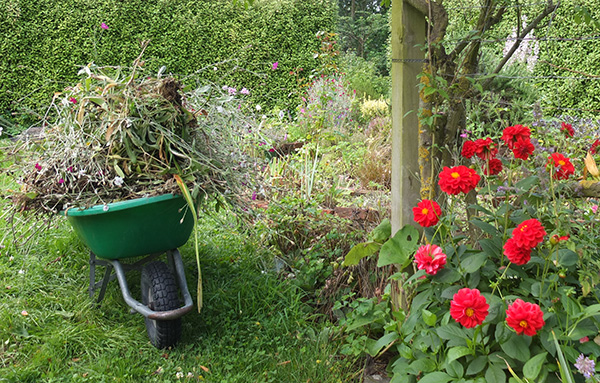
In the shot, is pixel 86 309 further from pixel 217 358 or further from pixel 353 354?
pixel 353 354

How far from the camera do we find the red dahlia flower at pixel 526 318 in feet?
3.99

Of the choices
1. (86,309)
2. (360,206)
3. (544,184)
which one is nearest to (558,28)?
(360,206)

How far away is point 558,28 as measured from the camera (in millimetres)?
5410

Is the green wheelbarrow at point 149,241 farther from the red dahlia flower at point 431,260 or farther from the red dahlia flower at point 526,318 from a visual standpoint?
the red dahlia flower at point 526,318

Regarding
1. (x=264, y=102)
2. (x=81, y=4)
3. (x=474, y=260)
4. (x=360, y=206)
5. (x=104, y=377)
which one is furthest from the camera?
(x=264, y=102)

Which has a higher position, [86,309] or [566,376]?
[566,376]

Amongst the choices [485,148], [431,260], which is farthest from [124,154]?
[485,148]

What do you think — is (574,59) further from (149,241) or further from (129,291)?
(129,291)

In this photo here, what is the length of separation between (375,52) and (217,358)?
15139 mm

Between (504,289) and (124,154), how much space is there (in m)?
1.64

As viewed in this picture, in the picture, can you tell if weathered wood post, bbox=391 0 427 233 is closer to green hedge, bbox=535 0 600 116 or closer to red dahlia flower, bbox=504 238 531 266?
red dahlia flower, bbox=504 238 531 266

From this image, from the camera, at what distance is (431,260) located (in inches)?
61.0

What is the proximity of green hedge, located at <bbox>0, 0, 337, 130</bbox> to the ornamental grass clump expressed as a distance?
4.77 meters

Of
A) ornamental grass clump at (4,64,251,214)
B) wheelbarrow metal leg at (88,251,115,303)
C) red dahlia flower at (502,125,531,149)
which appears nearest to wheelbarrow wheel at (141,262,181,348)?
wheelbarrow metal leg at (88,251,115,303)
